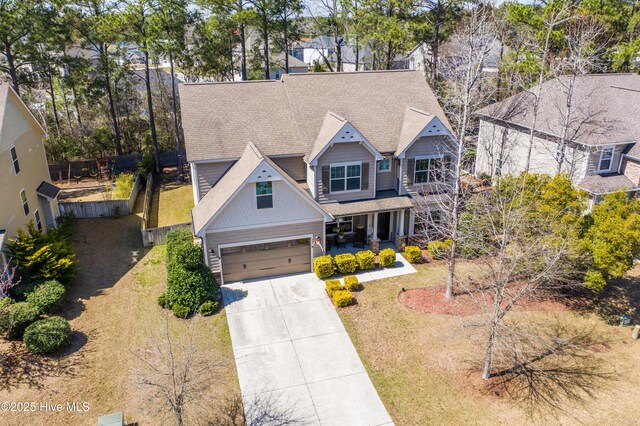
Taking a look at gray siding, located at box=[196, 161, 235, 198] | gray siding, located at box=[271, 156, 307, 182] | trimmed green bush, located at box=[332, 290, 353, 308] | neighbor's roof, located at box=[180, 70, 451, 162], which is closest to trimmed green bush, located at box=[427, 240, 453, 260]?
neighbor's roof, located at box=[180, 70, 451, 162]

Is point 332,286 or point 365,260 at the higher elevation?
point 365,260

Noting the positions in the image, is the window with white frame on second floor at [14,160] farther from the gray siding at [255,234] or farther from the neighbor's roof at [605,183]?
the neighbor's roof at [605,183]

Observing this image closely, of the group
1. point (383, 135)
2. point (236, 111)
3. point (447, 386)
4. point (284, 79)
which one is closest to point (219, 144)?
point (236, 111)

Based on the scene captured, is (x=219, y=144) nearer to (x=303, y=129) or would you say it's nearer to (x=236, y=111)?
(x=236, y=111)

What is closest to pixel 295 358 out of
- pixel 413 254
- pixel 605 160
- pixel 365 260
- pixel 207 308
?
pixel 207 308

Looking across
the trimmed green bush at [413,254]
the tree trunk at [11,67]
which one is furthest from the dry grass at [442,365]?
the tree trunk at [11,67]

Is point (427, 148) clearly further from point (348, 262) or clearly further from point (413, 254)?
point (348, 262)

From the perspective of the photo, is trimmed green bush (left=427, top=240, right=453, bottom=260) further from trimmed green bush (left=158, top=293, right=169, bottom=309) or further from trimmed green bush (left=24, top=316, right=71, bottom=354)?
trimmed green bush (left=24, top=316, right=71, bottom=354)
